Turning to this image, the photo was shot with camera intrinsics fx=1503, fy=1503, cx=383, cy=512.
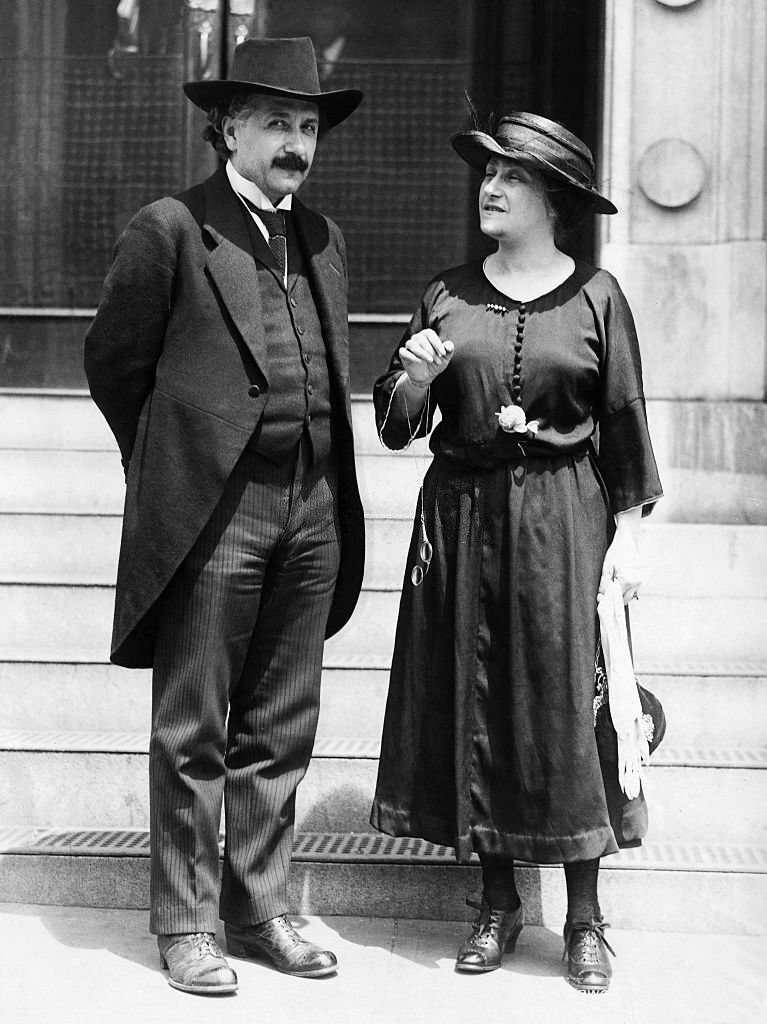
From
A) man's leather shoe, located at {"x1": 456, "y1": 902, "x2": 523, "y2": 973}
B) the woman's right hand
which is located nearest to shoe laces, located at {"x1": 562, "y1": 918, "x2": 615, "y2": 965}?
man's leather shoe, located at {"x1": 456, "y1": 902, "x2": 523, "y2": 973}

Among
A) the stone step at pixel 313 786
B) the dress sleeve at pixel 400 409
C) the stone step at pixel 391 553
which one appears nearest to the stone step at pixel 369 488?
the stone step at pixel 391 553

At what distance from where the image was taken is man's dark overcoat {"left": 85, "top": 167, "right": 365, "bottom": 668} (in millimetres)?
3699

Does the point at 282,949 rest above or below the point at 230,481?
below

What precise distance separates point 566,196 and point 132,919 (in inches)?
92.1

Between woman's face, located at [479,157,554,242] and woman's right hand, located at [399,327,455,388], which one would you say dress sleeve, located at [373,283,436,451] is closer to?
woman's right hand, located at [399,327,455,388]

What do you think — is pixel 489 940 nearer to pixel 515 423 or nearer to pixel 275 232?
pixel 515 423

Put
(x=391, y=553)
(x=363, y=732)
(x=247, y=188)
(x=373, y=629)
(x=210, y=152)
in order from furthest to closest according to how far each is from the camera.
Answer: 1. (x=210, y=152)
2. (x=391, y=553)
3. (x=373, y=629)
4. (x=363, y=732)
5. (x=247, y=188)

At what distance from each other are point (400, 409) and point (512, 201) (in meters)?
0.61

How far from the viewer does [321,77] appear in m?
7.28

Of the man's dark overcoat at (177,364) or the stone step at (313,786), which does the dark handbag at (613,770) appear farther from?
the man's dark overcoat at (177,364)

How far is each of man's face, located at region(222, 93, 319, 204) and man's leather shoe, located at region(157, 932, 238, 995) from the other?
6.27 ft

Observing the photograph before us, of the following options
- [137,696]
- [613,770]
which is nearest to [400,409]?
[613,770]

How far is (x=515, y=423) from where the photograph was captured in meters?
3.81

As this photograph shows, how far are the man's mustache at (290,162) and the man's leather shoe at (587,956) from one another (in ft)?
6.81
